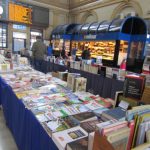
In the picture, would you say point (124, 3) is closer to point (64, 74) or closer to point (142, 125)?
point (64, 74)

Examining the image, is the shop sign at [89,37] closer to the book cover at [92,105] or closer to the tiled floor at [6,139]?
the tiled floor at [6,139]

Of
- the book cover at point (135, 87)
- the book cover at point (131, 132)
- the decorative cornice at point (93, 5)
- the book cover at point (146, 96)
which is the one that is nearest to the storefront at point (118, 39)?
the decorative cornice at point (93, 5)

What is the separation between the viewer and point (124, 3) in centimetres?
976

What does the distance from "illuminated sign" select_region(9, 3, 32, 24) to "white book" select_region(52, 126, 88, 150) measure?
1110cm

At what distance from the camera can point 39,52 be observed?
6508mm

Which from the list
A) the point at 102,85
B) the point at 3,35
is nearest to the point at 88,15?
the point at 3,35

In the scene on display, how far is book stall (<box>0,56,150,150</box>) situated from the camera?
108 centimetres

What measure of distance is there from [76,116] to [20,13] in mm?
11250

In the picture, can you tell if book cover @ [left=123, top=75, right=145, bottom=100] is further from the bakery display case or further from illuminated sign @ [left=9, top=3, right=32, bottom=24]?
illuminated sign @ [left=9, top=3, right=32, bottom=24]

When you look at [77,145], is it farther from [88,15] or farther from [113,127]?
[88,15]

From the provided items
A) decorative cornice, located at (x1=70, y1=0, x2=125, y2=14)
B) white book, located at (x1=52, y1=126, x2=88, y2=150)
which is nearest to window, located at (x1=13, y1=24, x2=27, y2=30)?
decorative cornice, located at (x1=70, y1=0, x2=125, y2=14)

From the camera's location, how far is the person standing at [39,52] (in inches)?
248

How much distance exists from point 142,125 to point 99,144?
39 centimetres

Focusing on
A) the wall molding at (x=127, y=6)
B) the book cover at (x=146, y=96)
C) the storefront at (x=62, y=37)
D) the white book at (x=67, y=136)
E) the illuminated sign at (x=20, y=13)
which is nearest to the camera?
the white book at (x=67, y=136)
